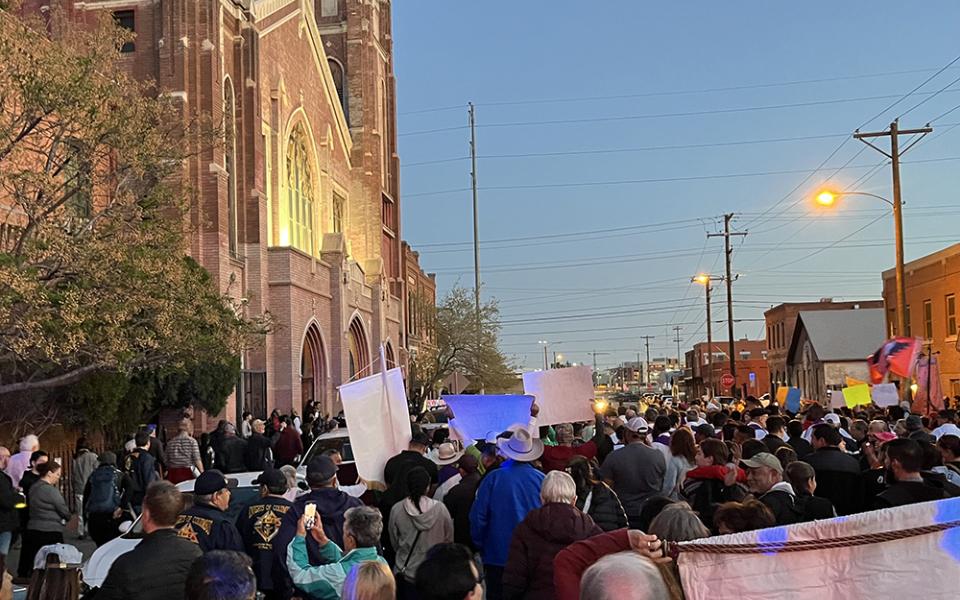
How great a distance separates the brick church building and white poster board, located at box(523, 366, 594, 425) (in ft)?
29.7

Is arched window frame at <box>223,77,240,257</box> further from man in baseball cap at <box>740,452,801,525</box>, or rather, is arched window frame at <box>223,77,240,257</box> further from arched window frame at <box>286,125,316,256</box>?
man in baseball cap at <box>740,452,801,525</box>

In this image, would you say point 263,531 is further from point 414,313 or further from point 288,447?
point 414,313

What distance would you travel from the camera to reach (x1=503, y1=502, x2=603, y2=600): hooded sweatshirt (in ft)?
20.0

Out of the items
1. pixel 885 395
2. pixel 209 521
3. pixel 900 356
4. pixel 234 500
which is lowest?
pixel 234 500

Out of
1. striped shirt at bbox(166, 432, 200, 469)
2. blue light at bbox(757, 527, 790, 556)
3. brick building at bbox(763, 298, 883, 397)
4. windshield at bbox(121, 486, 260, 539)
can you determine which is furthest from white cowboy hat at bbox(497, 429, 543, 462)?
brick building at bbox(763, 298, 883, 397)

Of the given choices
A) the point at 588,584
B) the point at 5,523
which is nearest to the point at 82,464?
the point at 5,523

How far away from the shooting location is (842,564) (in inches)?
150

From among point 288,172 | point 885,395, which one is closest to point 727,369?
point 288,172

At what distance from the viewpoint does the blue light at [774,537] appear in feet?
12.6

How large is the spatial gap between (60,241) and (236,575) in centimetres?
1188

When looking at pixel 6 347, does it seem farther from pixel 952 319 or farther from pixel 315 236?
pixel 952 319

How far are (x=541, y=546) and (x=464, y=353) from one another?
50350 mm

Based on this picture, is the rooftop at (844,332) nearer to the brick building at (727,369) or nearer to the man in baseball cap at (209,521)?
the brick building at (727,369)

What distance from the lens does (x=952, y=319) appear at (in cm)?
3666
